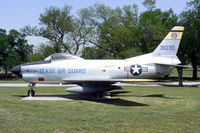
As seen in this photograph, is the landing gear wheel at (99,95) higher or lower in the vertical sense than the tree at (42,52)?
lower

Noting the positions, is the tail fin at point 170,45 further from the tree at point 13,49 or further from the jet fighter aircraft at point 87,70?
the tree at point 13,49

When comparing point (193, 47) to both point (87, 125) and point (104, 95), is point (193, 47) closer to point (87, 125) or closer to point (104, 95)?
point (104, 95)

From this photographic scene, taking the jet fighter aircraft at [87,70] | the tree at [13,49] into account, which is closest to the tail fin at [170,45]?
the jet fighter aircraft at [87,70]

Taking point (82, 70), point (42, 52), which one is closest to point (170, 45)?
point (82, 70)

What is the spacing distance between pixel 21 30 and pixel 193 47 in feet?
99.8

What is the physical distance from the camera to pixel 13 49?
50500 millimetres

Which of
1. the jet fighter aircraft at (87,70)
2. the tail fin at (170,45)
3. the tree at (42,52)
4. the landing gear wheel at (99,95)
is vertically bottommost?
the landing gear wheel at (99,95)

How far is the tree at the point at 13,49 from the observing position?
45897 millimetres

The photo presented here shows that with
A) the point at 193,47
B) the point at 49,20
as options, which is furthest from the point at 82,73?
the point at 49,20

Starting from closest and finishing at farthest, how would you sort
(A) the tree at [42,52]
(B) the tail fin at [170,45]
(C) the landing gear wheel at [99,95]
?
1. (C) the landing gear wheel at [99,95]
2. (B) the tail fin at [170,45]
3. (A) the tree at [42,52]

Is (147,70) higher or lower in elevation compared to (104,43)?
lower

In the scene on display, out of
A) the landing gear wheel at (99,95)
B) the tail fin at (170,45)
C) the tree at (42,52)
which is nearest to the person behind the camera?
the landing gear wheel at (99,95)

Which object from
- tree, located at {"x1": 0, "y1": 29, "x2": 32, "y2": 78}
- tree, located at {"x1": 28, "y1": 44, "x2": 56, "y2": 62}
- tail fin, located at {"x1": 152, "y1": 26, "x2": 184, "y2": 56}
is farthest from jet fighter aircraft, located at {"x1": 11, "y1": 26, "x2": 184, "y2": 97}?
tree, located at {"x1": 0, "y1": 29, "x2": 32, "y2": 78}

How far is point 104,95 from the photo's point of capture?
15.8m
